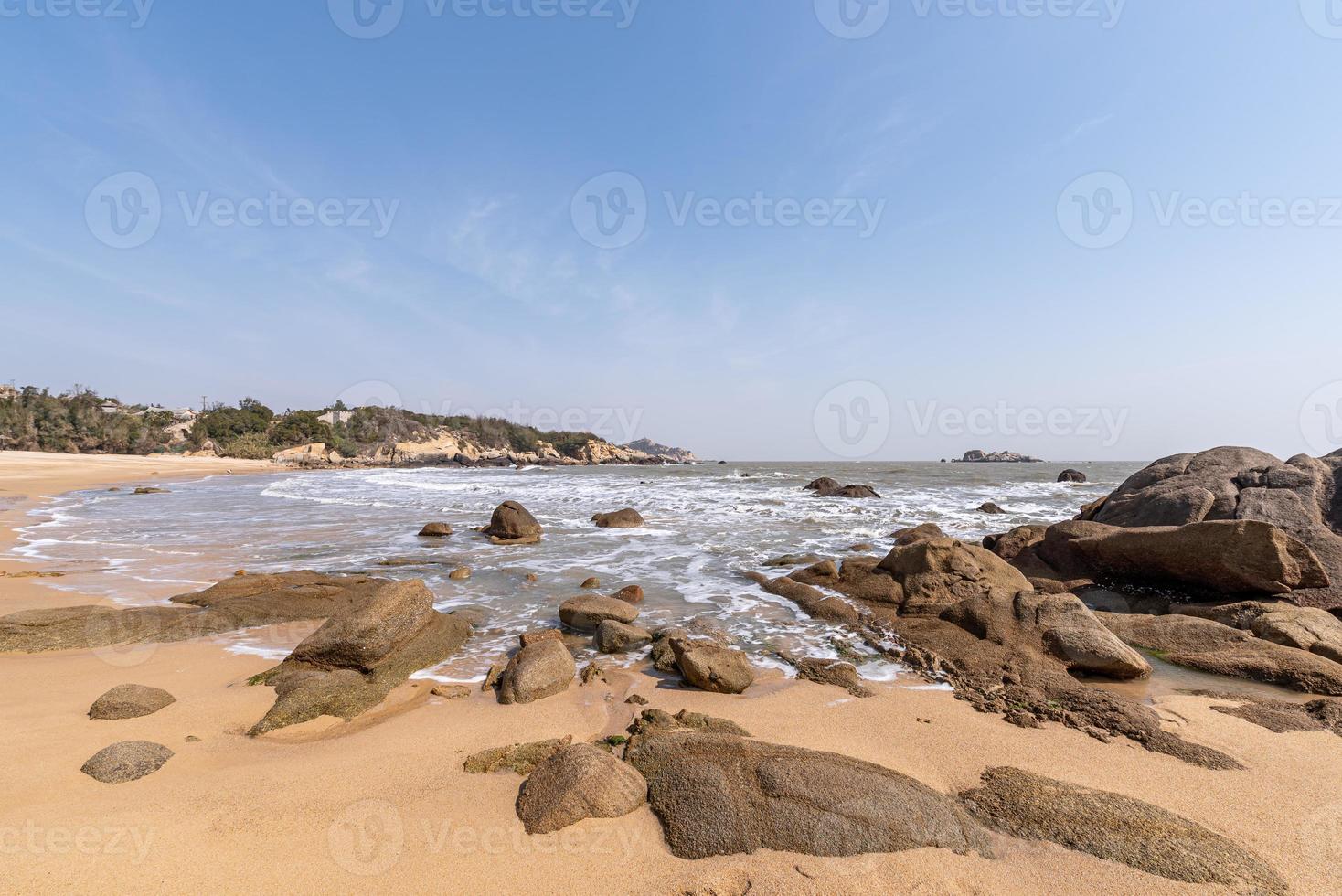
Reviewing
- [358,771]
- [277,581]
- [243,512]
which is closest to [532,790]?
[358,771]

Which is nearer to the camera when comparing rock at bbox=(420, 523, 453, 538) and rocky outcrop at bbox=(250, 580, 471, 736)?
rocky outcrop at bbox=(250, 580, 471, 736)

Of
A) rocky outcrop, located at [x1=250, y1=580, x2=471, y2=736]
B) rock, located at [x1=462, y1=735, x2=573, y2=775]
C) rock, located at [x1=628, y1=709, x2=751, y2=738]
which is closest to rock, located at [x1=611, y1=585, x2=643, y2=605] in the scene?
rocky outcrop, located at [x1=250, y1=580, x2=471, y2=736]

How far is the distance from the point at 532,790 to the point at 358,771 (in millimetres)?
1218

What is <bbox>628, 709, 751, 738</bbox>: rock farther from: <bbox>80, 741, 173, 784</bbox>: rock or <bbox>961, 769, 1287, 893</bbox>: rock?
<bbox>80, 741, 173, 784</bbox>: rock

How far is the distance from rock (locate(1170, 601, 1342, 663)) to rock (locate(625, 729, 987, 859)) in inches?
219

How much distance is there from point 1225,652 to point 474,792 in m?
7.25

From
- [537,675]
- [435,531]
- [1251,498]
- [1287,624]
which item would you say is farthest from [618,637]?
[1251,498]

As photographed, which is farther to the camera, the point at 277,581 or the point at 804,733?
the point at 277,581

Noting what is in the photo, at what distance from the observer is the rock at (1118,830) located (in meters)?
2.58

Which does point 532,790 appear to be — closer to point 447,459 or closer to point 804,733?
point 804,733

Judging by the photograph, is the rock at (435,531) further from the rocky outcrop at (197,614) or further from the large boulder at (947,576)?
the large boulder at (947,576)

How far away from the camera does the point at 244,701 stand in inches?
175

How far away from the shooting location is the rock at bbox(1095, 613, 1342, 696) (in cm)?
493

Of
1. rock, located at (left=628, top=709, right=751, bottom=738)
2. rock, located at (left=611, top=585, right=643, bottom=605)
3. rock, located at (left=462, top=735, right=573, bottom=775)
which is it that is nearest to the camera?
rock, located at (left=462, top=735, right=573, bottom=775)
